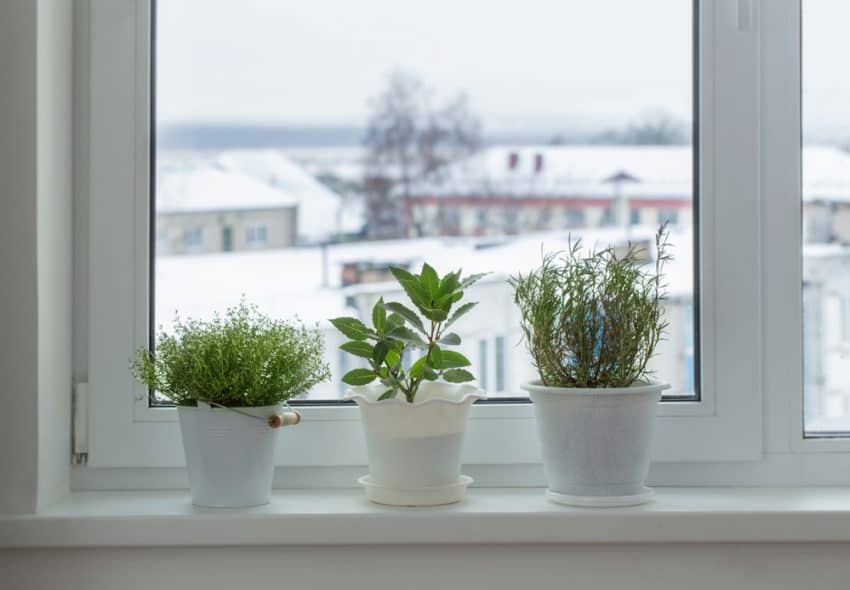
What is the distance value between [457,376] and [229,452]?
32cm

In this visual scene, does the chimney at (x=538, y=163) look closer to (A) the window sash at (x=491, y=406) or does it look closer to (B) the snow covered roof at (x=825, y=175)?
(A) the window sash at (x=491, y=406)

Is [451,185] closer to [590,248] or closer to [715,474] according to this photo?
[590,248]

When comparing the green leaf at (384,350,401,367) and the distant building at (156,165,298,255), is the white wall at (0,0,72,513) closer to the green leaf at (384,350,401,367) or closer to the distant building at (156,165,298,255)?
the distant building at (156,165,298,255)

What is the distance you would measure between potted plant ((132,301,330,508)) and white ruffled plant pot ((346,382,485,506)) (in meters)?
0.11

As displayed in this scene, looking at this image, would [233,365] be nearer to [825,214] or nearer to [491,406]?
[491,406]

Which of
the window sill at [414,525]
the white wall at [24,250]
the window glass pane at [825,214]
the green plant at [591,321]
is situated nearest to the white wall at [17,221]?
the white wall at [24,250]

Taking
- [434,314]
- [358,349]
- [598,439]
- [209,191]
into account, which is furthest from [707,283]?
[209,191]

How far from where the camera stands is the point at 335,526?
1.41 m

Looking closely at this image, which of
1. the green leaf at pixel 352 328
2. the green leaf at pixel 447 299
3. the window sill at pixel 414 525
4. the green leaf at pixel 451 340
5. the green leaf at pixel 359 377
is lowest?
the window sill at pixel 414 525

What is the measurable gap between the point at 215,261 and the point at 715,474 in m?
0.81

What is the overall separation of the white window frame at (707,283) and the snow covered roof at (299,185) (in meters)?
0.14

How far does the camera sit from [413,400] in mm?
1473

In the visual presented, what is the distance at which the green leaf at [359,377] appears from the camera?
148 centimetres

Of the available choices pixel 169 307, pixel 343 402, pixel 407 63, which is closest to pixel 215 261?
pixel 169 307
